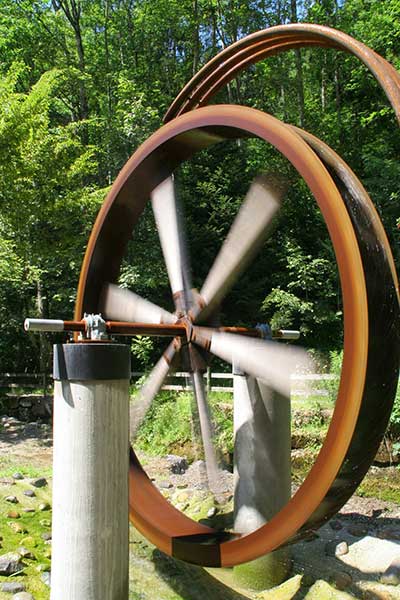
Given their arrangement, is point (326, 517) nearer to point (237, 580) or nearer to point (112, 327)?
point (112, 327)

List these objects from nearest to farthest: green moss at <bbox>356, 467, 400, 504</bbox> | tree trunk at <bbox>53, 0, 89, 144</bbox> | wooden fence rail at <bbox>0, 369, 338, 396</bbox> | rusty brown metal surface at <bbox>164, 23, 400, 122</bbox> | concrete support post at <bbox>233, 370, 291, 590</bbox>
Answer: rusty brown metal surface at <bbox>164, 23, 400, 122</bbox> < concrete support post at <bbox>233, 370, 291, 590</bbox> < green moss at <bbox>356, 467, 400, 504</bbox> < wooden fence rail at <bbox>0, 369, 338, 396</bbox> < tree trunk at <bbox>53, 0, 89, 144</bbox>

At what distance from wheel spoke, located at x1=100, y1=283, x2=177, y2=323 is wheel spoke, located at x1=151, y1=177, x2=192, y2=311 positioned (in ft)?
0.48

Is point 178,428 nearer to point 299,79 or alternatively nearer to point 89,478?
point 89,478

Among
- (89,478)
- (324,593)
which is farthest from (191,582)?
(89,478)

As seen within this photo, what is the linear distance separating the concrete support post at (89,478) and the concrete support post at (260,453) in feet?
4.65

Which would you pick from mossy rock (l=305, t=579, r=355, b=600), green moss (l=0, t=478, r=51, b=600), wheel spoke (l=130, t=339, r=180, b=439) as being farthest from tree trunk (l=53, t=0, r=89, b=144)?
mossy rock (l=305, t=579, r=355, b=600)

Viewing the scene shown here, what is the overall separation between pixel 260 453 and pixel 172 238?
63.8 inches

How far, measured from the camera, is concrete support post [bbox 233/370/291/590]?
13.7ft

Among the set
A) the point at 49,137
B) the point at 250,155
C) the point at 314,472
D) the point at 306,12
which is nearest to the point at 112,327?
the point at 314,472

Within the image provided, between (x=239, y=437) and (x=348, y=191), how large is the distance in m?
2.13

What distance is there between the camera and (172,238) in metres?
4.19

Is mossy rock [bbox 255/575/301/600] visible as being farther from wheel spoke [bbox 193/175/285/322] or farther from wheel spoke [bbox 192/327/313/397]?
wheel spoke [bbox 193/175/285/322]

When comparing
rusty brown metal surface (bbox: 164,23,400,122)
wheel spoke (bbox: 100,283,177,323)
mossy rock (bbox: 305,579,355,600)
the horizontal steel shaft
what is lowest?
mossy rock (bbox: 305,579,355,600)

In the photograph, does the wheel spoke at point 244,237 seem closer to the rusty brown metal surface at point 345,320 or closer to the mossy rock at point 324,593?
the rusty brown metal surface at point 345,320
